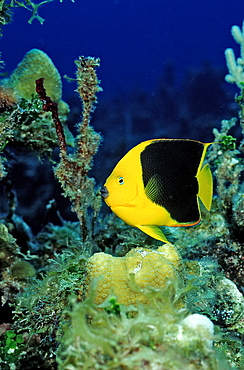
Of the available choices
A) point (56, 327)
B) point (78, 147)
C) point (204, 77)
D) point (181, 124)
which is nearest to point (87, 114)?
point (78, 147)

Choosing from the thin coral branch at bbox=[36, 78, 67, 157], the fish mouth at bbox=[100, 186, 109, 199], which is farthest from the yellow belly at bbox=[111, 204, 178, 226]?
the thin coral branch at bbox=[36, 78, 67, 157]

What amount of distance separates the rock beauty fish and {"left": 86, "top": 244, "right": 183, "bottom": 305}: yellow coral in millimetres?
157

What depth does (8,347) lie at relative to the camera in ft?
6.95

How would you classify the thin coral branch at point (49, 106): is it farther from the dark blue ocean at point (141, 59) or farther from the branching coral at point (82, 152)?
the dark blue ocean at point (141, 59)

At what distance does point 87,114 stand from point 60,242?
208cm

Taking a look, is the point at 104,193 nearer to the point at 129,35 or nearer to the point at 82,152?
the point at 82,152

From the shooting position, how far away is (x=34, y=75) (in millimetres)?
3361

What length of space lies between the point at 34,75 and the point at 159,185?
2345 millimetres

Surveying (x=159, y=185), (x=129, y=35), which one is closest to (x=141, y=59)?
(x=129, y=35)

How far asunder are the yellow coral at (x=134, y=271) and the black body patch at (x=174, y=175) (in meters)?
0.28

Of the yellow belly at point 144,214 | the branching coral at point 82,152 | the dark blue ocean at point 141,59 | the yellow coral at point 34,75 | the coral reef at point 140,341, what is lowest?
the coral reef at point 140,341

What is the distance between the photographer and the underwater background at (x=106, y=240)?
3.22 ft

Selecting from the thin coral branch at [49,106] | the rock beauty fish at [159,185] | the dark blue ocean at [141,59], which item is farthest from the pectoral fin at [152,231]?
the dark blue ocean at [141,59]

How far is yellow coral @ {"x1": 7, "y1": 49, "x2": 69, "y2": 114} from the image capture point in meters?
3.26
